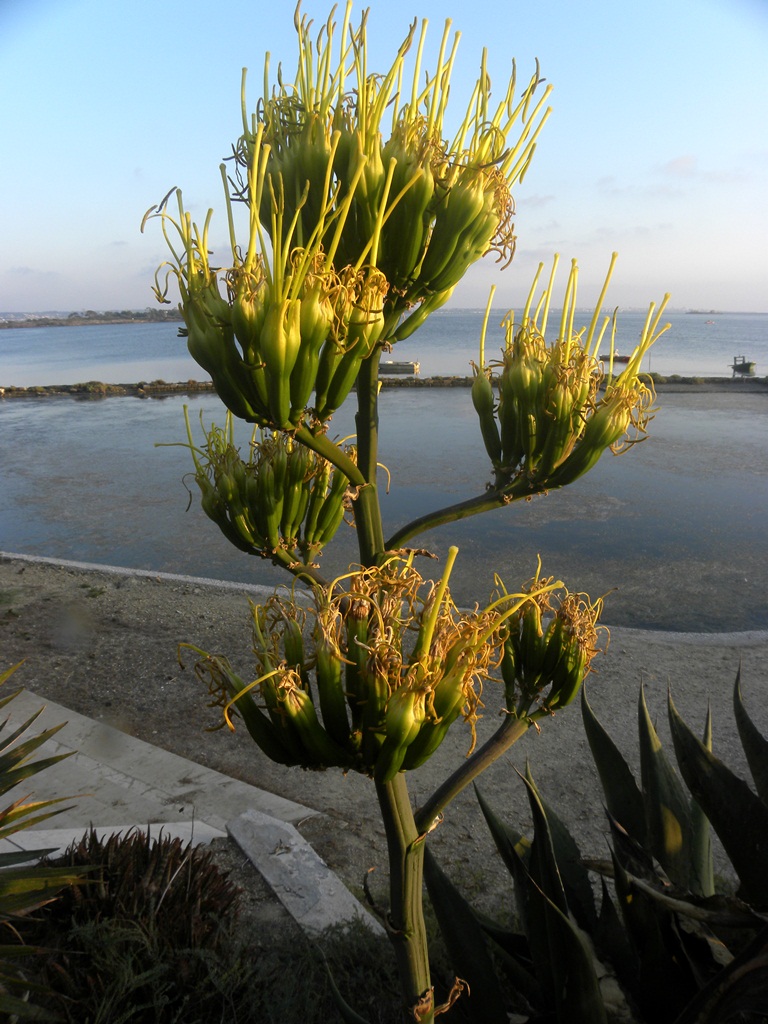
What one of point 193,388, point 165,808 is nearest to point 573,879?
point 165,808

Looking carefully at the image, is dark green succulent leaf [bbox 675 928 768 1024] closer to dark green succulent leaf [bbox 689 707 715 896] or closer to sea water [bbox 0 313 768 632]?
dark green succulent leaf [bbox 689 707 715 896]

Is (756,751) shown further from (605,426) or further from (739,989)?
(605,426)

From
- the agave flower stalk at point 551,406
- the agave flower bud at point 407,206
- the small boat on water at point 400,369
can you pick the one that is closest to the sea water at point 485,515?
the agave flower stalk at point 551,406

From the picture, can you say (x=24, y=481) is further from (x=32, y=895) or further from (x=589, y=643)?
(x=589, y=643)

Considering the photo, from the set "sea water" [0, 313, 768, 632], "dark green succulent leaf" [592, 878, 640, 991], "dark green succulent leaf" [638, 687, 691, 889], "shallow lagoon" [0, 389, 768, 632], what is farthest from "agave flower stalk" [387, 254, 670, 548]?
"shallow lagoon" [0, 389, 768, 632]

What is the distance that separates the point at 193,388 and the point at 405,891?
3131 centimetres

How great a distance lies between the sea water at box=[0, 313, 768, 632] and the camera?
31.0 feet

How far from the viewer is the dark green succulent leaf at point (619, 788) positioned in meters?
2.75

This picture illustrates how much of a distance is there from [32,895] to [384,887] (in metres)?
1.89

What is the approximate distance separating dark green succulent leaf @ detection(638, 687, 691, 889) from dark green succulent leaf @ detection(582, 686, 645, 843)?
0.05m

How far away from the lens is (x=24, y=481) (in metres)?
16.0

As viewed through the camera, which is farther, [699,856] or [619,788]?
[619,788]

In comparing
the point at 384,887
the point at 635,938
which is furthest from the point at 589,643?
the point at 384,887

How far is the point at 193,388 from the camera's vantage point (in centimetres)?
3158
